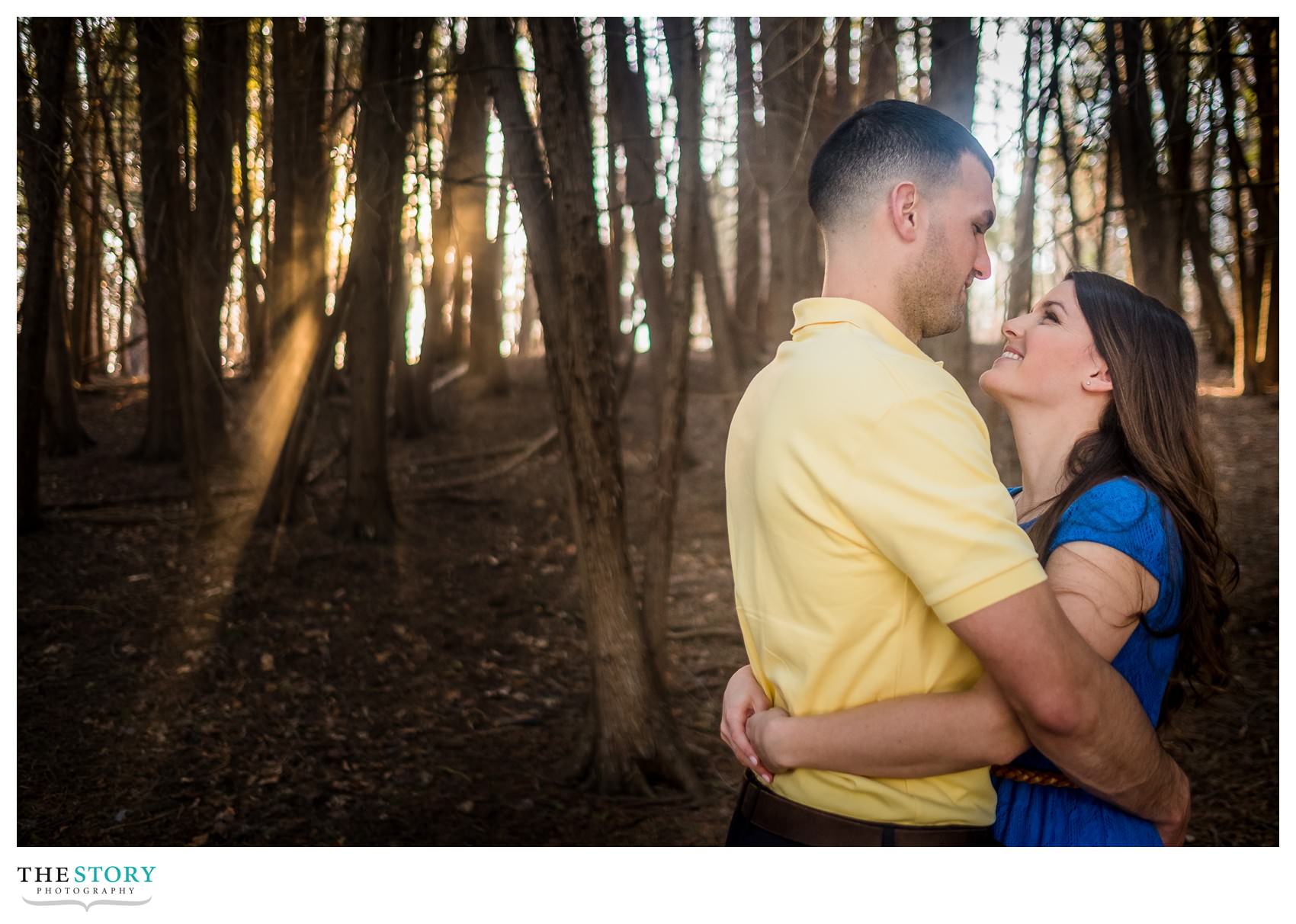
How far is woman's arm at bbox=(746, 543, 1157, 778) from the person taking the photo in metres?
1.33

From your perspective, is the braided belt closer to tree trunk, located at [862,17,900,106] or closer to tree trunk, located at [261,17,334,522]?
tree trunk, located at [862,17,900,106]

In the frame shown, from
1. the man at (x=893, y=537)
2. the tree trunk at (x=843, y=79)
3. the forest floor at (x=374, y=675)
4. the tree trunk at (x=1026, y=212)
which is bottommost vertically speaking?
the forest floor at (x=374, y=675)

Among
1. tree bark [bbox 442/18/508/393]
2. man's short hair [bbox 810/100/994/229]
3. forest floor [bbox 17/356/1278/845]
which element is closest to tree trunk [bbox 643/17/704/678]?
forest floor [bbox 17/356/1278/845]

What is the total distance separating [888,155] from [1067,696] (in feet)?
2.43

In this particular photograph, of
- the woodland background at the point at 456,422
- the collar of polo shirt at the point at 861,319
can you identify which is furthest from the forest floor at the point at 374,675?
the collar of polo shirt at the point at 861,319

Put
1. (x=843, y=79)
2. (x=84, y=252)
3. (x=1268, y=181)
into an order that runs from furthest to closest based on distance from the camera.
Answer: (x=84, y=252) → (x=843, y=79) → (x=1268, y=181)

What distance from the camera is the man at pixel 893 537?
1199 mm

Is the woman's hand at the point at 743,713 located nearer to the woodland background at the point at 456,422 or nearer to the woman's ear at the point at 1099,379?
the woman's ear at the point at 1099,379

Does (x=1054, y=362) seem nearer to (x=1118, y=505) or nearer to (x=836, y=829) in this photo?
(x=1118, y=505)

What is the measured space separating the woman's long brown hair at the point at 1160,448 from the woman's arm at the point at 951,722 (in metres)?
0.10

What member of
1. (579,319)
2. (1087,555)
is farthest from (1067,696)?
(579,319)

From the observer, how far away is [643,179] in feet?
19.7
